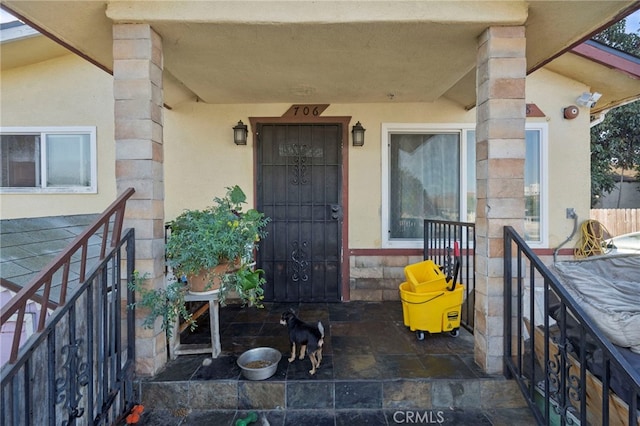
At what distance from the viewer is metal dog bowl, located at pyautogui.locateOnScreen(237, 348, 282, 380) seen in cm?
197

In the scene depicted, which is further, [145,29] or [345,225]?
[345,225]

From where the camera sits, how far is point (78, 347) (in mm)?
1471

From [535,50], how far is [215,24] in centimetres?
225

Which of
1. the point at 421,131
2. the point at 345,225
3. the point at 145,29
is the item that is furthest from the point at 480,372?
the point at 145,29

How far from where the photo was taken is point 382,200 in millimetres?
3633

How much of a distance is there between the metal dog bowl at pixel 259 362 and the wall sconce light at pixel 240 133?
7.25 feet

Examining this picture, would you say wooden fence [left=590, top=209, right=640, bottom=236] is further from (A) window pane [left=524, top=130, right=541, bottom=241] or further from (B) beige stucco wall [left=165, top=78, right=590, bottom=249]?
(A) window pane [left=524, top=130, right=541, bottom=241]

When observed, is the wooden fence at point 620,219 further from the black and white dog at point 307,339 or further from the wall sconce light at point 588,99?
the black and white dog at point 307,339

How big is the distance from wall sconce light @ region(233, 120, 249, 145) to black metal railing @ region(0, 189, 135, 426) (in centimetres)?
174

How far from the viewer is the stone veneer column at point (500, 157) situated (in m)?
2.02

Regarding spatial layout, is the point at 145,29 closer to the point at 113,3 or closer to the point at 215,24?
the point at 113,3

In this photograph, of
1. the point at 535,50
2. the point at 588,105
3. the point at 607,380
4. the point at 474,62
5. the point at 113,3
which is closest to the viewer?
the point at 607,380

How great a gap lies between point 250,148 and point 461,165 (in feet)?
7.82

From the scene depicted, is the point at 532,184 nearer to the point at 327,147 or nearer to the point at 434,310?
the point at 434,310
